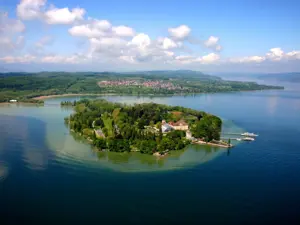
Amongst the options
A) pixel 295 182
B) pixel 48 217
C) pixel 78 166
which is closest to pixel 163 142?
pixel 78 166

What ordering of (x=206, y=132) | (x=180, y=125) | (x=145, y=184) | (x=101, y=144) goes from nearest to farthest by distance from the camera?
(x=145, y=184) → (x=101, y=144) → (x=206, y=132) → (x=180, y=125)

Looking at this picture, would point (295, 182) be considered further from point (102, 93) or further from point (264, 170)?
point (102, 93)

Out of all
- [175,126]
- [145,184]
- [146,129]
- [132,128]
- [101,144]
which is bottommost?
[145,184]

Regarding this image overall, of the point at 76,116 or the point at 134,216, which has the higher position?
the point at 76,116

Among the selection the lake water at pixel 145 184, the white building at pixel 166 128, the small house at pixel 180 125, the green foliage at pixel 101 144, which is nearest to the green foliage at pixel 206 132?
the small house at pixel 180 125

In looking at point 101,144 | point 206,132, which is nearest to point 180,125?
point 206,132

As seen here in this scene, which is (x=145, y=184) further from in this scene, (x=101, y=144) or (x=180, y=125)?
(x=180, y=125)
